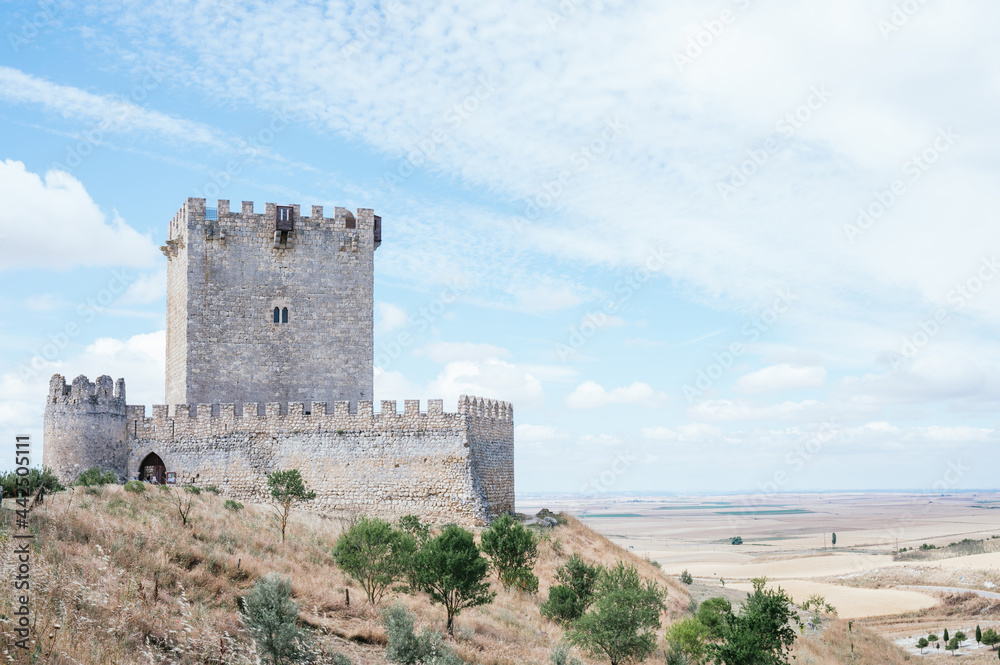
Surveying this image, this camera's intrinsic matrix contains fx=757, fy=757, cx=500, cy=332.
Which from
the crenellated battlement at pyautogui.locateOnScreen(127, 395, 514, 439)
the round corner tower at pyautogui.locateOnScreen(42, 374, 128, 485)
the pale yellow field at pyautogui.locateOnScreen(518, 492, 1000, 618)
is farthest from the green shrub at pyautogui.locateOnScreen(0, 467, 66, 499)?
the pale yellow field at pyautogui.locateOnScreen(518, 492, 1000, 618)

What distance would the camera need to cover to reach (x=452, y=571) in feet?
55.7

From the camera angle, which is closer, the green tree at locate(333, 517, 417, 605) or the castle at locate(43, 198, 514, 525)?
the green tree at locate(333, 517, 417, 605)

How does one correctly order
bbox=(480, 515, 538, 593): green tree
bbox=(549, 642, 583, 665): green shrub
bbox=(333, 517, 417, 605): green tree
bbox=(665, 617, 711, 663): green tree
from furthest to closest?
bbox=(480, 515, 538, 593): green tree
bbox=(665, 617, 711, 663): green tree
bbox=(333, 517, 417, 605): green tree
bbox=(549, 642, 583, 665): green shrub

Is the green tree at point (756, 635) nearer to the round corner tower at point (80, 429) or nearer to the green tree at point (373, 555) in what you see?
the green tree at point (373, 555)

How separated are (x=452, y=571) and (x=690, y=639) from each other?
7908mm

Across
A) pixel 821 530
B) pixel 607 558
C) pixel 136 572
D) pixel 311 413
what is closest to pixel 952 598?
pixel 607 558

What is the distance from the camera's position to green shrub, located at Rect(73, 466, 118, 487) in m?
21.0

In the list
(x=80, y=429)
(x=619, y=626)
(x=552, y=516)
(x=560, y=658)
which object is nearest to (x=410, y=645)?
(x=560, y=658)

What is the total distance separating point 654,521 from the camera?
19750 centimetres

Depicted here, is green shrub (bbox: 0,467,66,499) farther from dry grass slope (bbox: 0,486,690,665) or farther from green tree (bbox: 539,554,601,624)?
green tree (bbox: 539,554,601,624)

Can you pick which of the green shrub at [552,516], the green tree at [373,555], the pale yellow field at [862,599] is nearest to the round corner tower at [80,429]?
the green tree at [373,555]

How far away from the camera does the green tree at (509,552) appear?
22.0 m

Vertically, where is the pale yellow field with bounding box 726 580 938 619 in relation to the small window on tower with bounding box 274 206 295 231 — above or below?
below

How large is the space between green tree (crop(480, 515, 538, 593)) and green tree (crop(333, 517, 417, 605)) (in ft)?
14.9
